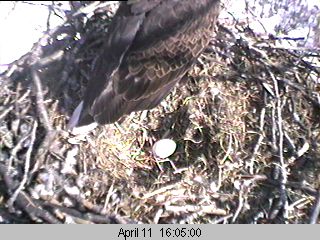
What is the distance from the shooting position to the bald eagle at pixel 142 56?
300cm

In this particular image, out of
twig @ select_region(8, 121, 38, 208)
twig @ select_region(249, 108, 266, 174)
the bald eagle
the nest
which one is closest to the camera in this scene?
twig @ select_region(8, 121, 38, 208)

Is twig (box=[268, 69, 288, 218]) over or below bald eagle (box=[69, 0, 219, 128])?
below

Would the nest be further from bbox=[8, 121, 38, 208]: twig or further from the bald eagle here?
the bald eagle

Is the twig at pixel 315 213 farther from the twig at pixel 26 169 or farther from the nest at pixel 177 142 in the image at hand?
the twig at pixel 26 169

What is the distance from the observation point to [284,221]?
2963mm

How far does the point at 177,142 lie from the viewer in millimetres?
3322

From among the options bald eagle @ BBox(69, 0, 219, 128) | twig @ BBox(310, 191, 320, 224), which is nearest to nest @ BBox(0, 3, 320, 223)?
twig @ BBox(310, 191, 320, 224)

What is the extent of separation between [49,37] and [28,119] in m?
0.51

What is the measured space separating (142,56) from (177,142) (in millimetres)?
607

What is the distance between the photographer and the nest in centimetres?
289

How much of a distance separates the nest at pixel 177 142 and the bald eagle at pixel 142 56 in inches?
7.5

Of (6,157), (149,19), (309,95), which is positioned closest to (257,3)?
(309,95)

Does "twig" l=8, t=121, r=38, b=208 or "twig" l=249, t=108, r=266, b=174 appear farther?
"twig" l=249, t=108, r=266, b=174

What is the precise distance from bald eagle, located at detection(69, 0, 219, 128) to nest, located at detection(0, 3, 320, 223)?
19cm
